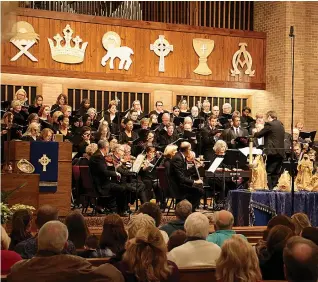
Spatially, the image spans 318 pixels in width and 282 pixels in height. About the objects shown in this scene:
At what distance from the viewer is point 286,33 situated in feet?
54.7

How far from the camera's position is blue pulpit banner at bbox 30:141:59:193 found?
905 cm

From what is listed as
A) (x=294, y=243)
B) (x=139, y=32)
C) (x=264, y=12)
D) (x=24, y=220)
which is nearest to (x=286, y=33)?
(x=264, y=12)

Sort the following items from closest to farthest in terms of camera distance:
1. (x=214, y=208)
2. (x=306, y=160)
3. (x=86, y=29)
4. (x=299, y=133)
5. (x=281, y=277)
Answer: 1. (x=281, y=277)
2. (x=306, y=160)
3. (x=214, y=208)
4. (x=299, y=133)
5. (x=86, y=29)

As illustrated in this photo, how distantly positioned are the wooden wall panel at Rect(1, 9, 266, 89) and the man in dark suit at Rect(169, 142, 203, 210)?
4.86 m

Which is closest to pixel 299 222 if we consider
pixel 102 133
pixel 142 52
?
pixel 102 133

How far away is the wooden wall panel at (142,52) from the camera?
14.7 metres

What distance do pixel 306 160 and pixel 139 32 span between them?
6.70m

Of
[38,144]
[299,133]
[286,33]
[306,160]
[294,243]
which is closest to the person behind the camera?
[294,243]

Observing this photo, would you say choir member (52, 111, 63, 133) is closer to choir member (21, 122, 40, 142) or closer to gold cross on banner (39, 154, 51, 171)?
choir member (21, 122, 40, 142)

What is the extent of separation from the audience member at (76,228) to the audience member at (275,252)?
3.98 feet

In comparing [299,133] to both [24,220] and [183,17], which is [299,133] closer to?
[183,17]

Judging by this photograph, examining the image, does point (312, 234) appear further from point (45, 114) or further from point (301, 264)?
point (45, 114)

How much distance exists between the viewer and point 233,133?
13.2 m

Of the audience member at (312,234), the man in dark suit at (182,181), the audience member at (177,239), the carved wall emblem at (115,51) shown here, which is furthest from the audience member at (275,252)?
the carved wall emblem at (115,51)
